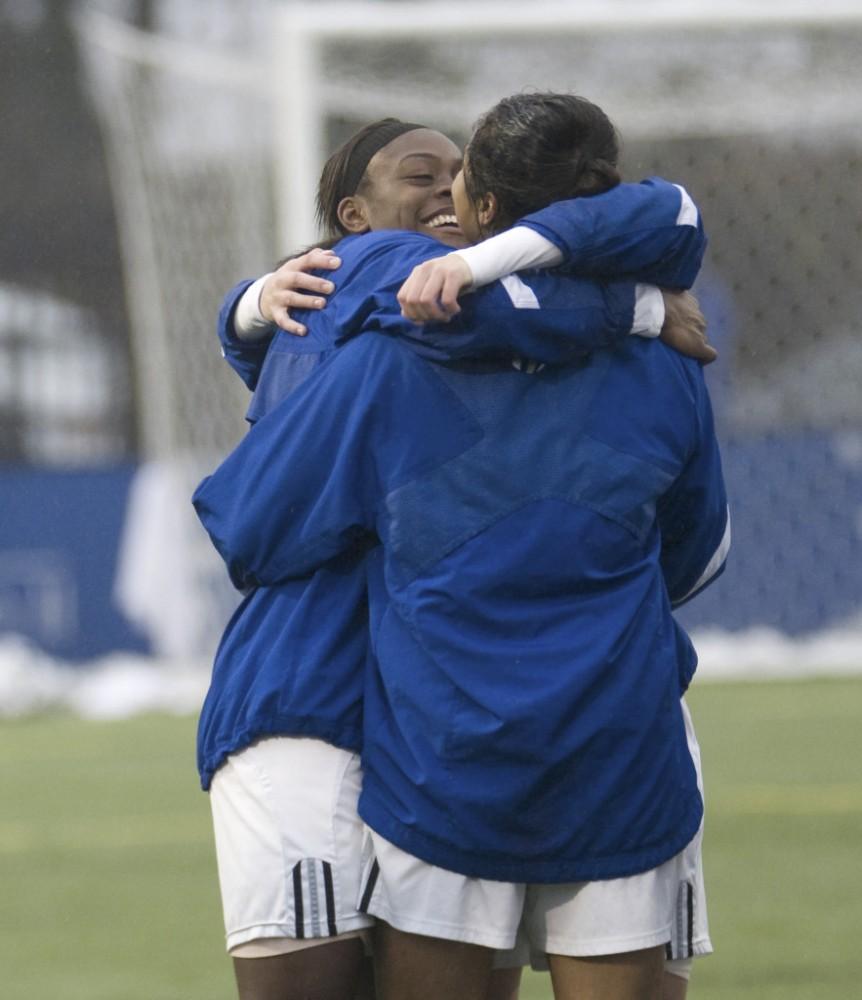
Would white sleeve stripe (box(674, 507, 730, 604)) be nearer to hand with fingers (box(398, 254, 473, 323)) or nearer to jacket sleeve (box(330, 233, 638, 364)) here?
jacket sleeve (box(330, 233, 638, 364))

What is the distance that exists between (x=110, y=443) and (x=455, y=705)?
1865cm

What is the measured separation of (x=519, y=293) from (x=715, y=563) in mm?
583

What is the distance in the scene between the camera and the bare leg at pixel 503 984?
9.39ft

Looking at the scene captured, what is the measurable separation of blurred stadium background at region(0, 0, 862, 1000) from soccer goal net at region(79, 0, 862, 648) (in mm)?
17

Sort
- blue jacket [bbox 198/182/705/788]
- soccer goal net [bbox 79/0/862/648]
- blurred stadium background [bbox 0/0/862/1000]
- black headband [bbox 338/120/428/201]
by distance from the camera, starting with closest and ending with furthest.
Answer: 1. blue jacket [bbox 198/182/705/788]
2. black headband [bbox 338/120/428/201]
3. blurred stadium background [bbox 0/0/862/1000]
4. soccer goal net [bbox 79/0/862/648]

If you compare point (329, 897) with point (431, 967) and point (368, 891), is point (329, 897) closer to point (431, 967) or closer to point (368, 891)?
point (368, 891)

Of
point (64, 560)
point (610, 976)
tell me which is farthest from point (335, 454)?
point (64, 560)

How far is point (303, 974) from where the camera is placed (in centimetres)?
257

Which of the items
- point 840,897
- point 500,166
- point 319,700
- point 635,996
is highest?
point 500,166

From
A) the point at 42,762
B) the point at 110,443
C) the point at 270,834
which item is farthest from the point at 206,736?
the point at 110,443

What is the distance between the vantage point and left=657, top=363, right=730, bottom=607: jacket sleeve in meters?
2.66

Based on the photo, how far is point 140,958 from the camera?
5121 millimetres

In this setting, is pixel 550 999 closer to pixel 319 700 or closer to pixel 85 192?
pixel 319 700

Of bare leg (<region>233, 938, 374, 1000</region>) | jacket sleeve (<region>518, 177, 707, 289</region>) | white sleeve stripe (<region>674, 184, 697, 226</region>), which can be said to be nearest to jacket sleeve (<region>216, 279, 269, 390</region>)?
jacket sleeve (<region>518, 177, 707, 289</region>)
